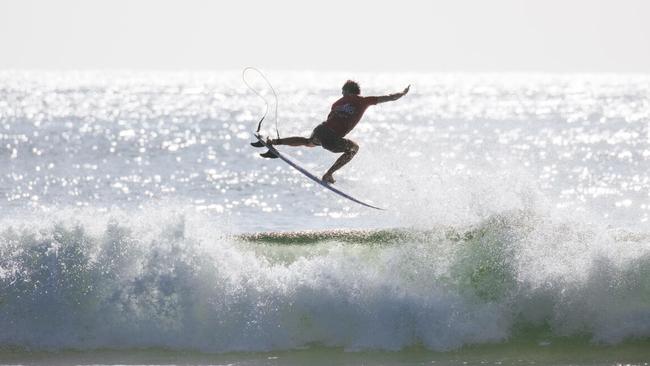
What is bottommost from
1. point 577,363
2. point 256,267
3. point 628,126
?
point 577,363

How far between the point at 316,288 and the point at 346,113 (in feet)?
8.03

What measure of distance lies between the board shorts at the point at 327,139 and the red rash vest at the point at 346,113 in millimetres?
76

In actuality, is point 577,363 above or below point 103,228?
below

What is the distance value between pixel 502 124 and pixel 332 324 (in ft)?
261

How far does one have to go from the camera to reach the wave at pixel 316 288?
13.3 metres

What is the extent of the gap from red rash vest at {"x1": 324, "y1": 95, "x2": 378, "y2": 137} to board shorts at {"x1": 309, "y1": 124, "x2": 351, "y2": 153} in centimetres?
8

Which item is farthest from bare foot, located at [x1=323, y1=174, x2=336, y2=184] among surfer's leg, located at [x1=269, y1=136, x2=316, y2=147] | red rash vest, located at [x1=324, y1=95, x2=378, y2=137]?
red rash vest, located at [x1=324, y1=95, x2=378, y2=137]

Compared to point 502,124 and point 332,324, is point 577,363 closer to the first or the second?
point 332,324

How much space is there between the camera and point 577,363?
12.7 metres

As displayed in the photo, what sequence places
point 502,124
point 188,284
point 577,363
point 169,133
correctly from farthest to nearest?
point 502,124, point 169,133, point 188,284, point 577,363

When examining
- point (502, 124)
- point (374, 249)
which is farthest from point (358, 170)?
point (502, 124)

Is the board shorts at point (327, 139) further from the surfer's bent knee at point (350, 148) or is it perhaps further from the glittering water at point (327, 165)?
the glittering water at point (327, 165)

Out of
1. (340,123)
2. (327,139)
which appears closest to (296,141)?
(327,139)

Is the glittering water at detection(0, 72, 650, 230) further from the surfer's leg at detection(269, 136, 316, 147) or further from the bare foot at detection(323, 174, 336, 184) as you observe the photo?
the surfer's leg at detection(269, 136, 316, 147)
